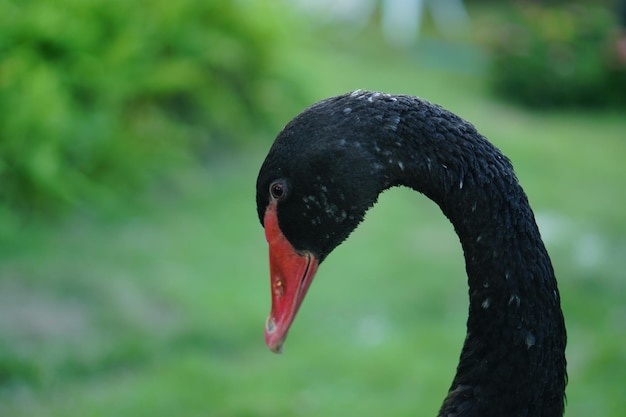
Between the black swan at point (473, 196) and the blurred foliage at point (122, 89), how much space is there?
3.50m

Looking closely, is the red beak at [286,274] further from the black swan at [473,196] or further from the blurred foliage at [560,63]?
the blurred foliage at [560,63]

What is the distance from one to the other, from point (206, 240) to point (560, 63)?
5.72 m

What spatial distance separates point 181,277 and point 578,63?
6.36m

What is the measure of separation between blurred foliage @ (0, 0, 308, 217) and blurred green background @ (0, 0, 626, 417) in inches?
0.6

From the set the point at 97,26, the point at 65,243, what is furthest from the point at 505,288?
the point at 97,26

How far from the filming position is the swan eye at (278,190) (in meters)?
2.20

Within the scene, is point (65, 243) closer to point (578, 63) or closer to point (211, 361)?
point (211, 361)

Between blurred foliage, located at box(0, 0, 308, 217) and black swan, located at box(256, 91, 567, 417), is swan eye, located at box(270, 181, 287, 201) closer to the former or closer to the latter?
black swan, located at box(256, 91, 567, 417)

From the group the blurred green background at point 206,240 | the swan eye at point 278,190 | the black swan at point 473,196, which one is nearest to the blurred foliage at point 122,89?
the blurred green background at point 206,240

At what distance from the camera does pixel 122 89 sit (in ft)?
19.9

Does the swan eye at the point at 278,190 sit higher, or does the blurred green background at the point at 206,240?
the blurred green background at the point at 206,240

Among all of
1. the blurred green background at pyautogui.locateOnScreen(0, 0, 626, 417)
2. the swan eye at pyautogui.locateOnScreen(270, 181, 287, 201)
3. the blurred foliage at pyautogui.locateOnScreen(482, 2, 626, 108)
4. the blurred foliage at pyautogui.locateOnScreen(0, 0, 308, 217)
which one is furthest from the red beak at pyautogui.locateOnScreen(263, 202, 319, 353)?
the blurred foliage at pyautogui.locateOnScreen(482, 2, 626, 108)

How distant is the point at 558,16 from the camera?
400 inches

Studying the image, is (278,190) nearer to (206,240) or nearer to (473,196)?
(473,196)
